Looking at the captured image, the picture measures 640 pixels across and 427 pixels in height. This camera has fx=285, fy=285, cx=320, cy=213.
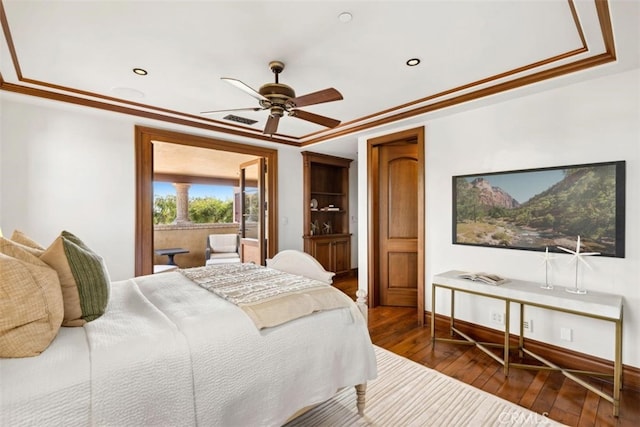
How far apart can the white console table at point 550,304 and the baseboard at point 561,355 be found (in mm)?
73

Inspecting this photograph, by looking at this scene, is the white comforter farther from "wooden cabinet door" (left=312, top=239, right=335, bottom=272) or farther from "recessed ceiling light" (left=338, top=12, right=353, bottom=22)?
"wooden cabinet door" (left=312, top=239, right=335, bottom=272)

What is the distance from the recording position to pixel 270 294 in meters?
1.75

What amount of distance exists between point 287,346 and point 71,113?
3.56 m

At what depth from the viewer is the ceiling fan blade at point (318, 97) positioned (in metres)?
2.10

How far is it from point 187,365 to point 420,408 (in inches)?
64.0

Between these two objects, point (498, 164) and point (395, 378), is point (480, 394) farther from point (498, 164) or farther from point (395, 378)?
point (498, 164)

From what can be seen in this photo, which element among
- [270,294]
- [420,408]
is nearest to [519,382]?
[420,408]

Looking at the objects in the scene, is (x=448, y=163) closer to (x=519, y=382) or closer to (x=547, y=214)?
(x=547, y=214)

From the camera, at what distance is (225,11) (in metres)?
1.73

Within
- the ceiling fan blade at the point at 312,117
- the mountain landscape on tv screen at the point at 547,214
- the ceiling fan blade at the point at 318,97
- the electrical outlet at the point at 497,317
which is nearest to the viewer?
the ceiling fan blade at the point at 318,97

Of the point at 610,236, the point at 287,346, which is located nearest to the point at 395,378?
the point at 287,346

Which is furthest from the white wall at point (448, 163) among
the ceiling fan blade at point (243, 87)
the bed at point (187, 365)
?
the ceiling fan blade at point (243, 87)

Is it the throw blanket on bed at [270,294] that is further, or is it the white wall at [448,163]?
the white wall at [448,163]

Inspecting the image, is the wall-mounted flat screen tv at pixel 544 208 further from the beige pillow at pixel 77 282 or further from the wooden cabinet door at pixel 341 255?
the beige pillow at pixel 77 282
